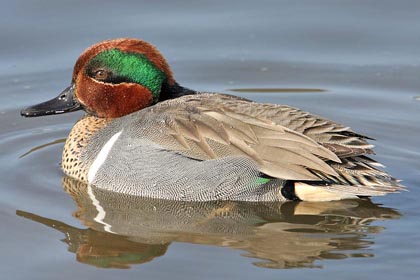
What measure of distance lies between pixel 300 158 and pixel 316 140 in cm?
27

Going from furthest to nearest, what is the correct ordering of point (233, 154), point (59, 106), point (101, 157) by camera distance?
1. point (59, 106)
2. point (101, 157)
3. point (233, 154)

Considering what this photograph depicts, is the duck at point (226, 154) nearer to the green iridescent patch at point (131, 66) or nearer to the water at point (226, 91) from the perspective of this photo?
the green iridescent patch at point (131, 66)

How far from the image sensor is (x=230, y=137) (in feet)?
28.7

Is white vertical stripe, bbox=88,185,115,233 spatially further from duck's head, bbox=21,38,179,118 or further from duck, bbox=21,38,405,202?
duck's head, bbox=21,38,179,118

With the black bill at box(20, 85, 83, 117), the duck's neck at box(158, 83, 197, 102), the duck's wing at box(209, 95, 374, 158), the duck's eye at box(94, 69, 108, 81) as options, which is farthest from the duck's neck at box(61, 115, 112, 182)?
the duck's wing at box(209, 95, 374, 158)

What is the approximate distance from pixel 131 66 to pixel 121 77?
139 mm

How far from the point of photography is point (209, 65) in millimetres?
12016

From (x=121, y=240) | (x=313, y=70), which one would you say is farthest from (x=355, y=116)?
(x=121, y=240)

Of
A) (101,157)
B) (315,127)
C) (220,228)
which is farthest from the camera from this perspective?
(101,157)

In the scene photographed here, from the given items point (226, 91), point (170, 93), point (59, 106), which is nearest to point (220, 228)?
point (170, 93)

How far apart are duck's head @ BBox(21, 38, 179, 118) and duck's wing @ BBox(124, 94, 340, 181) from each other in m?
0.45

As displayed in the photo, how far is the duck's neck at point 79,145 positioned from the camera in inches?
374

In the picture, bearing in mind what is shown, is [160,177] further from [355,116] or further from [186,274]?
[355,116]

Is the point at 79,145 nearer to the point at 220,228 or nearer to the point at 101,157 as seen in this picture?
the point at 101,157
